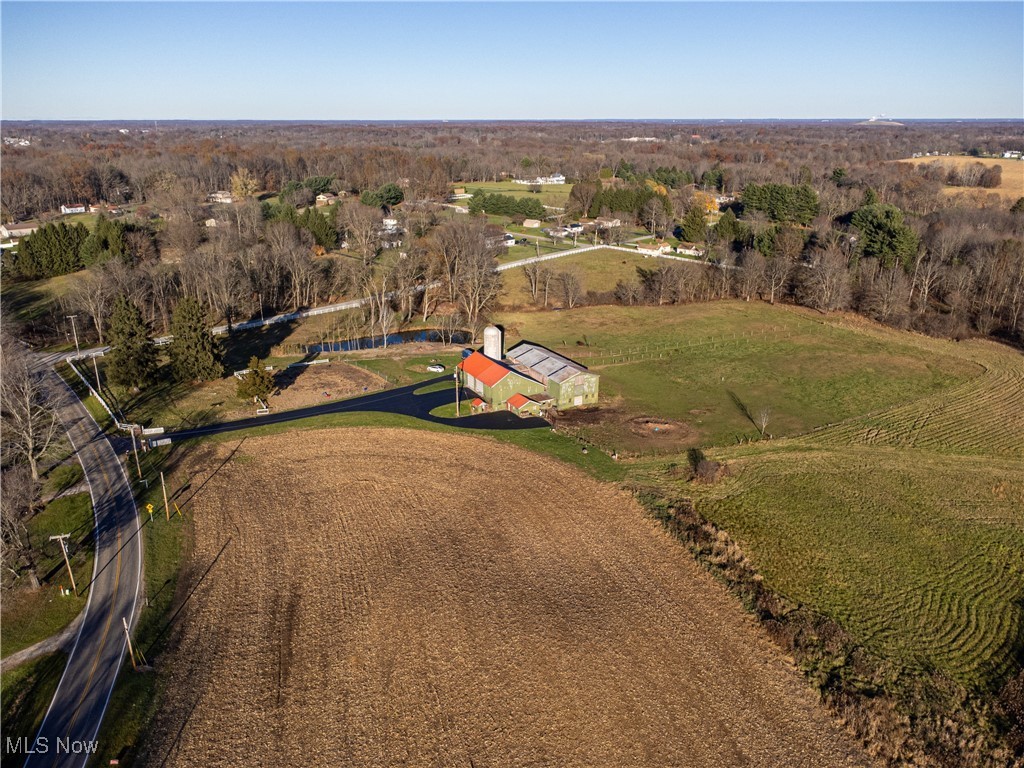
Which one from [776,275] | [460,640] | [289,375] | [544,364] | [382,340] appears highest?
[776,275]

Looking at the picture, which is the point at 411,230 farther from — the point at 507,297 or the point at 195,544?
the point at 195,544

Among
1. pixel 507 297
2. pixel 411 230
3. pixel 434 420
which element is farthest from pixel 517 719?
pixel 411 230

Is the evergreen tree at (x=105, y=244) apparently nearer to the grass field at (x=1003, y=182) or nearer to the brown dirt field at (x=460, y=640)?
the brown dirt field at (x=460, y=640)

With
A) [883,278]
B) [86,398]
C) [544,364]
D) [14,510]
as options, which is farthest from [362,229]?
[883,278]

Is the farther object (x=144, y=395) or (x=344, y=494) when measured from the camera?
(x=144, y=395)

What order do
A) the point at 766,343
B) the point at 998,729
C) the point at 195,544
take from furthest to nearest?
1. the point at 766,343
2. the point at 195,544
3. the point at 998,729

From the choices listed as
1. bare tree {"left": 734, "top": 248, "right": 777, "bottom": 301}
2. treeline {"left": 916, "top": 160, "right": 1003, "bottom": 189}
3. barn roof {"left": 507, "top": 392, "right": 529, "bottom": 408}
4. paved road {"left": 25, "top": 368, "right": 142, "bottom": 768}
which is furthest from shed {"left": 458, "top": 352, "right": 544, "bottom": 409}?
treeline {"left": 916, "top": 160, "right": 1003, "bottom": 189}

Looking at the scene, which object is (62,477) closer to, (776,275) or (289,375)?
(289,375)
